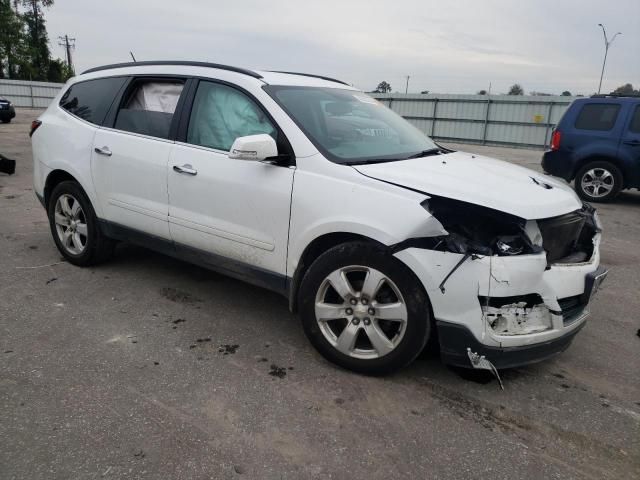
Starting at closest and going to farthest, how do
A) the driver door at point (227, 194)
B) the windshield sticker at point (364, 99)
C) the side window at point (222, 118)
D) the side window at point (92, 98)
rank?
the driver door at point (227, 194) → the side window at point (222, 118) → the windshield sticker at point (364, 99) → the side window at point (92, 98)

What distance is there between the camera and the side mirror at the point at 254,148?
3119 millimetres

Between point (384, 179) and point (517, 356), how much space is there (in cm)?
119

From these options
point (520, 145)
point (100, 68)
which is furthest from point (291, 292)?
point (520, 145)

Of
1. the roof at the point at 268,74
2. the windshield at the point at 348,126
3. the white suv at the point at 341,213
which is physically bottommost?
the white suv at the point at 341,213

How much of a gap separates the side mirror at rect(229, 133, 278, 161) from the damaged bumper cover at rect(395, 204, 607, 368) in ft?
3.35

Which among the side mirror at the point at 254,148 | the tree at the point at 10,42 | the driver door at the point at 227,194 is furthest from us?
the tree at the point at 10,42

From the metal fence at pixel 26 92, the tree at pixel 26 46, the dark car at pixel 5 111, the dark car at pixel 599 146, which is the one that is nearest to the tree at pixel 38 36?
the tree at pixel 26 46

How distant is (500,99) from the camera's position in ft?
82.0

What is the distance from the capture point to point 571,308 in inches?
117

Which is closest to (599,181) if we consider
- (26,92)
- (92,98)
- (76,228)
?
(92,98)

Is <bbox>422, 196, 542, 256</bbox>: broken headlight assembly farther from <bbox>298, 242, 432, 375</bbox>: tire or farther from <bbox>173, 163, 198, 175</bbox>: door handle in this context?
<bbox>173, 163, 198, 175</bbox>: door handle

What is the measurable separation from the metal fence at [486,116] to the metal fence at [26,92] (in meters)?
25.6

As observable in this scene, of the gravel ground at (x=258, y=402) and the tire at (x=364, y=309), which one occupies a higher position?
the tire at (x=364, y=309)

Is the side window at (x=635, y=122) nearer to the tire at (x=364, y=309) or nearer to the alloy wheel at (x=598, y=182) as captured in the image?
the alloy wheel at (x=598, y=182)
